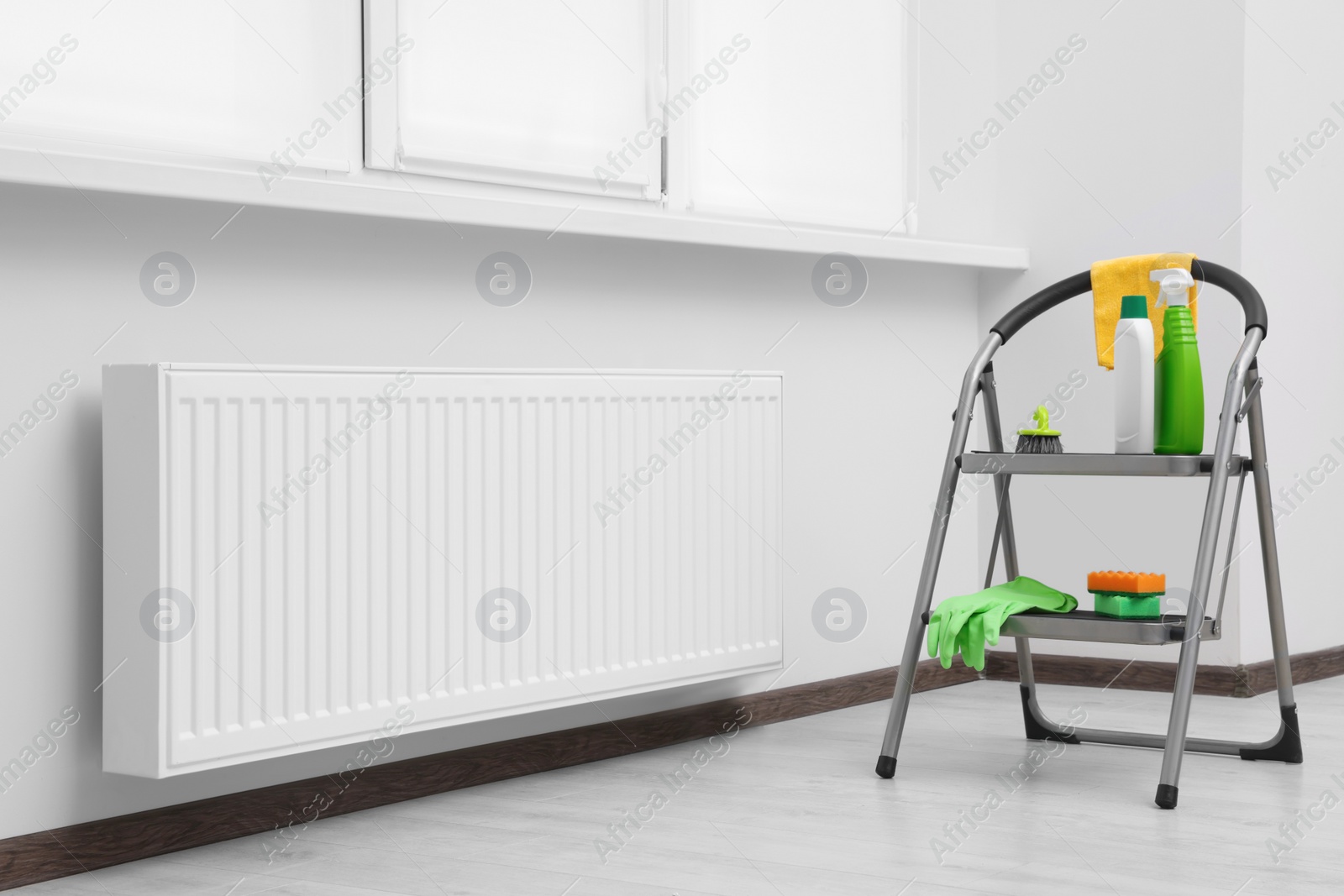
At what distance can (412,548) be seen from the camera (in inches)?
81.4

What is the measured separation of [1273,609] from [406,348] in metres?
1.41

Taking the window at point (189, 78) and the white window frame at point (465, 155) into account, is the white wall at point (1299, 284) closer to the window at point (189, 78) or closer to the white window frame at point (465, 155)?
the white window frame at point (465, 155)

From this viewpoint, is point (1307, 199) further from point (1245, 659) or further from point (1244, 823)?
point (1244, 823)

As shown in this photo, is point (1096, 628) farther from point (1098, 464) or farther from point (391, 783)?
point (391, 783)

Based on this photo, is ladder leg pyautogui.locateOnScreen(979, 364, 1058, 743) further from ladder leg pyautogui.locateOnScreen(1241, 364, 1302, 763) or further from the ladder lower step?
ladder leg pyautogui.locateOnScreen(1241, 364, 1302, 763)

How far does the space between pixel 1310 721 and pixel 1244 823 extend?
0.81 meters

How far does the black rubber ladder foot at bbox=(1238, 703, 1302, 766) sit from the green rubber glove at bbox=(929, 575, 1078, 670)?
38 cm

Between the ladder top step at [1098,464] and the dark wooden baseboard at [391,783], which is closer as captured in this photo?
the dark wooden baseboard at [391,783]

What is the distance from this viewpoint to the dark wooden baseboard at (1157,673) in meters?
3.02

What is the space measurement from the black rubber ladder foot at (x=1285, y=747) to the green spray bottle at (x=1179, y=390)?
0.46 meters

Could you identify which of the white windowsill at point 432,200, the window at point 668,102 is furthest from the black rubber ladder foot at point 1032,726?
the window at point 668,102

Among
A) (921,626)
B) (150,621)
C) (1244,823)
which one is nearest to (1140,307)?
(921,626)

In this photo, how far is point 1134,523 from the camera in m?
3.14

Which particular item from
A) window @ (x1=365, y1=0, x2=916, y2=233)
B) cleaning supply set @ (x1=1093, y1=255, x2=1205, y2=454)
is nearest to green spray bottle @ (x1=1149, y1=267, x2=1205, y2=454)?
cleaning supply set @ (x1=1093, y1=255, x2=1205, y2=454)
